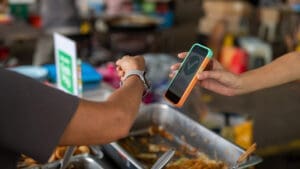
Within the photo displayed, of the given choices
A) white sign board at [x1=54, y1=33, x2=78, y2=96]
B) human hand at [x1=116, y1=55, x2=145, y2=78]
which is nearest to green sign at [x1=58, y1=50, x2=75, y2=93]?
white sign board at [x1=54, y1=33, x2=78, y2=96]

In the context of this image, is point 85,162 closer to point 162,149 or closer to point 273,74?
point 162,149

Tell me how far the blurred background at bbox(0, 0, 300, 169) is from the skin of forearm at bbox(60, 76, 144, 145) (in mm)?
847

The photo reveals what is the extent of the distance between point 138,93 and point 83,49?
2.68m

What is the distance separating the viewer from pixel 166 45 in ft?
15.1

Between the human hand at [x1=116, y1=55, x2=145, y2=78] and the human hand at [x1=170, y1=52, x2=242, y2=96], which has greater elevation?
the human hand at [x1=116, y1=55, x2=145, y2=78]

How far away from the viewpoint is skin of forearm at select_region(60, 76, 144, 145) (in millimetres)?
792

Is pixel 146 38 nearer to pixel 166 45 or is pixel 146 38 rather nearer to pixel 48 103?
pixel 166 45

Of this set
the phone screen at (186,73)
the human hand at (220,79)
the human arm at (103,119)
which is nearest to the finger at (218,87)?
the human hand at (220,79)

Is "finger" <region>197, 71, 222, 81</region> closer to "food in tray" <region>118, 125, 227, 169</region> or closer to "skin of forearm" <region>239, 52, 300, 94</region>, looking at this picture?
"skin of forearm" <region>239, 52, 300, 94</region>

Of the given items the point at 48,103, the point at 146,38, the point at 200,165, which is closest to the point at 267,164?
the point at 200,165

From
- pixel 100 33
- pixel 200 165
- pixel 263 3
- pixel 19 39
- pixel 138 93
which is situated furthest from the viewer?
pixel 263 3

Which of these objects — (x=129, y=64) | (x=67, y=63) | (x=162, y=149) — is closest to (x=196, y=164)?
(x=162, y=149)

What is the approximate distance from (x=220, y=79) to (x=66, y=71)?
0.63 m

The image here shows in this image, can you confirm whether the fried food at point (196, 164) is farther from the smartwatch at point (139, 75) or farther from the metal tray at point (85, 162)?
the smartwatch at point (139, 75)
